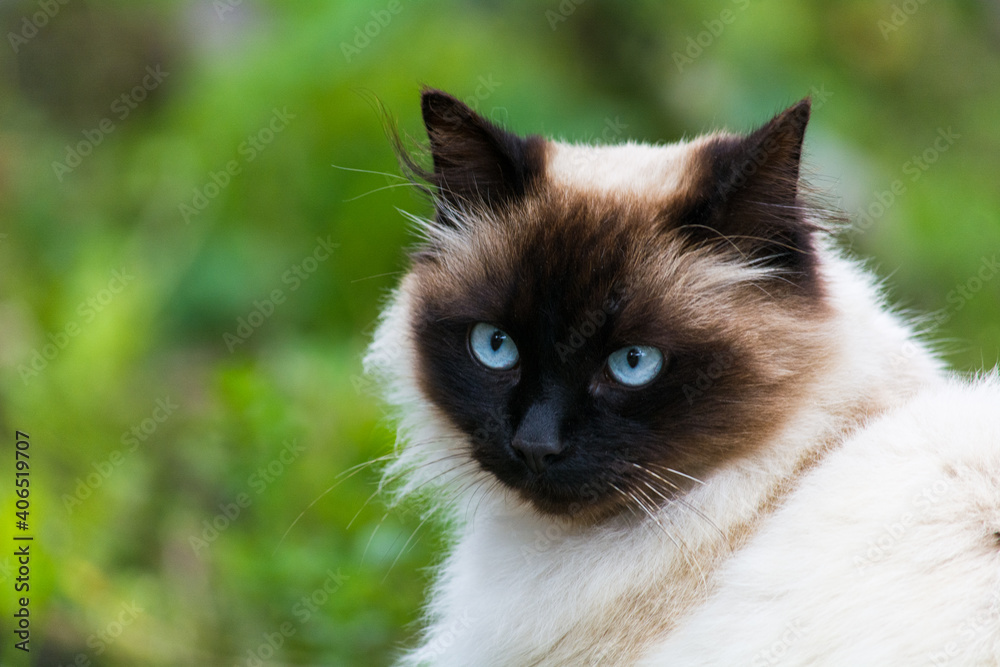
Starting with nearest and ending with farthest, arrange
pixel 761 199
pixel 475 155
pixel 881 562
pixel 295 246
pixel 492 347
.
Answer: pixel 881 562 < pixel 761 199 < pixel 492 347 < pixel 475 155 < pixel 295 246

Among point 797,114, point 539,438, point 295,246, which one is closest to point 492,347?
point 539,438

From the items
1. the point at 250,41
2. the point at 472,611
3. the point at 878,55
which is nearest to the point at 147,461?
the point at 472,611

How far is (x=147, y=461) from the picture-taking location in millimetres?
3350

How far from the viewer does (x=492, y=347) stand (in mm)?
1967

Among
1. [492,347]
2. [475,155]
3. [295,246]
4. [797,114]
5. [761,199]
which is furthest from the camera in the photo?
[295,246]

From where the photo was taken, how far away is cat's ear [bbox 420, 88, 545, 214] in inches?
78.9

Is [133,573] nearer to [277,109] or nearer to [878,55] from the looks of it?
[277,109]

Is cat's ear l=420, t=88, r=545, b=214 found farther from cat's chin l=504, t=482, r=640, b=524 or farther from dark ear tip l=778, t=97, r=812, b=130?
cat's chin l=504, t=482, r=640, b=524

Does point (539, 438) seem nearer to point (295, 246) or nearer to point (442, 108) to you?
point (442, 108)

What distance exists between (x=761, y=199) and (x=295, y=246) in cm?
286

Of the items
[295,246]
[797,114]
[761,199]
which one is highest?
[797,114]

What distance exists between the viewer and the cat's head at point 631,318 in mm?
1804

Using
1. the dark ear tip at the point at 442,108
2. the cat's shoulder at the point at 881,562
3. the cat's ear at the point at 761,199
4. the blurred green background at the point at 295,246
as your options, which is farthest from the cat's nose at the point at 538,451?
the blurred green background at the point at 295,246

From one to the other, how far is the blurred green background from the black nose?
1034mm
